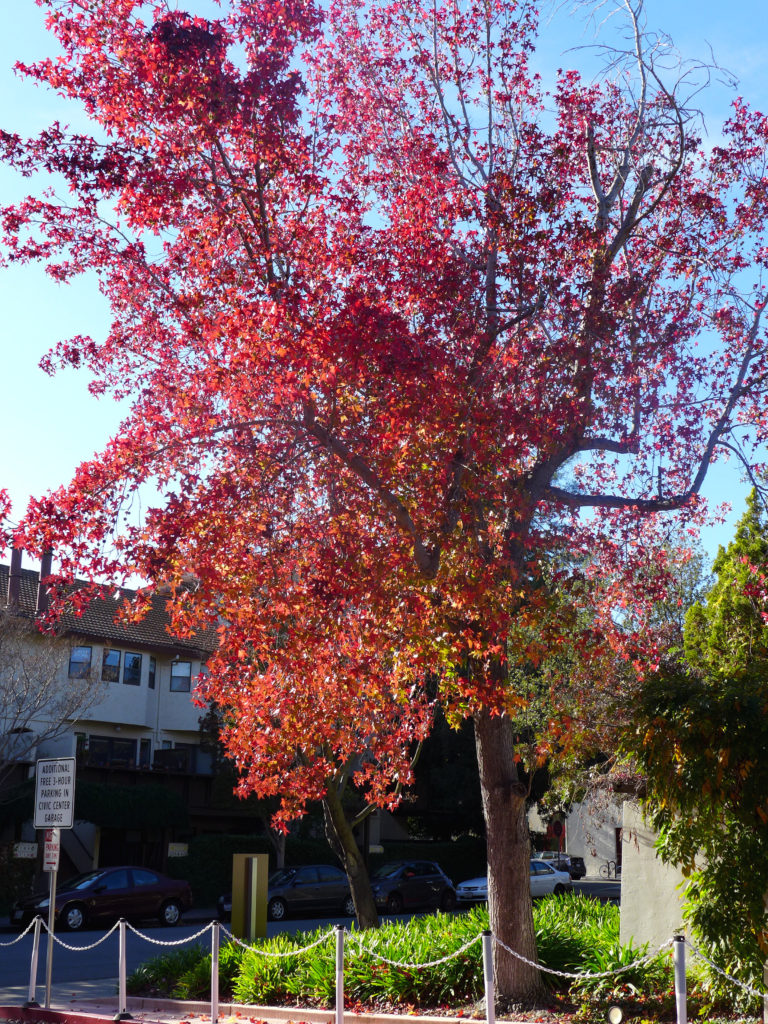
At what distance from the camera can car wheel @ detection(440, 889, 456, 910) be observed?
33625mm

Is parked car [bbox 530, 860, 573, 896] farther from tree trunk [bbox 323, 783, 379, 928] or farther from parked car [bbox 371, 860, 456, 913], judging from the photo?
tree trunk [bbox 323, 783, 379, 928]

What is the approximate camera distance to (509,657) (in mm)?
10898

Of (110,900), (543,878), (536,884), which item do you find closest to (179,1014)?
(110,900)

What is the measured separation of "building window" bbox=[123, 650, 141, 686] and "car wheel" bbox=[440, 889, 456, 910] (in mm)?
13571

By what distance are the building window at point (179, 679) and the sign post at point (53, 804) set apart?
1095 inches

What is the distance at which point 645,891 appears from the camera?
12.6m

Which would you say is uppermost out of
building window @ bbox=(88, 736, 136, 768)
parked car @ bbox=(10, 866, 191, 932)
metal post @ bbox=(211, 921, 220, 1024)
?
building window @ bbox=(88, 736, 136, 768)

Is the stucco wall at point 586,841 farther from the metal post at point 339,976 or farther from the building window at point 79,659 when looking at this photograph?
the metal post at point 339,976

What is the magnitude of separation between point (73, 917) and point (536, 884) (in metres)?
15.5

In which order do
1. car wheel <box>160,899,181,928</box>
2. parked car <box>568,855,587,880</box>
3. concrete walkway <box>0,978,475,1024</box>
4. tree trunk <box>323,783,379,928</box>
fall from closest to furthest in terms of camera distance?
1. concrete walkway <box>0,978,475,1024</box>
2. tree trunk <box>323,783,379,928</box>
3. car wheel <box>160,899,181,928</box>
4. parked car <box>568,855,587,880</box>

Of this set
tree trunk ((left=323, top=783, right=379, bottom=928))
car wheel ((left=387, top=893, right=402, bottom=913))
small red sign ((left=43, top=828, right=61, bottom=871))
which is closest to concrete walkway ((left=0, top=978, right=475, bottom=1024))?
small red sign ((left=43, top=828, right=61, bottom=871))

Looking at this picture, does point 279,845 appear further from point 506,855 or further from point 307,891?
point 506,855

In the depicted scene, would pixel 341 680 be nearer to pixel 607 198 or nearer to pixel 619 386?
pixel 619 386

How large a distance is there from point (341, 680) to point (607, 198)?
20.8 feet
